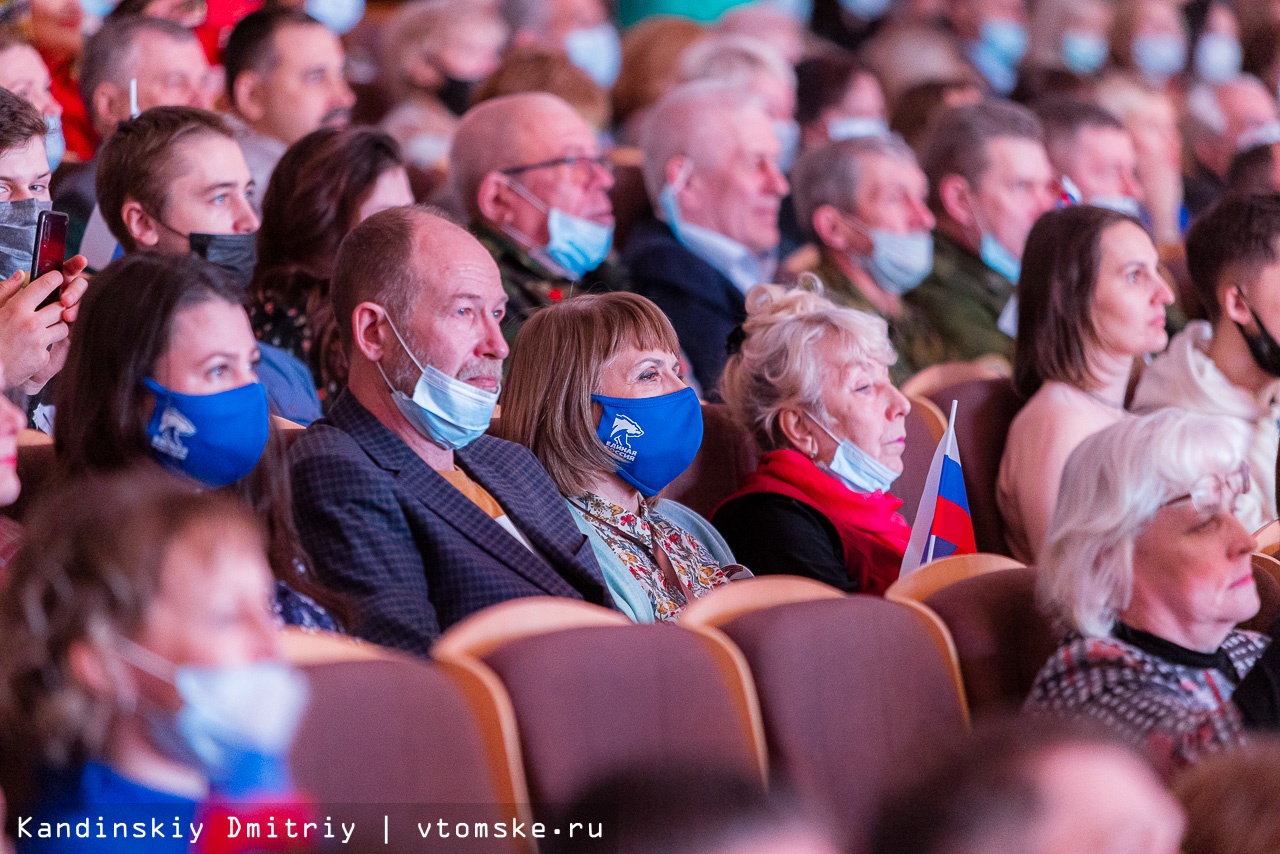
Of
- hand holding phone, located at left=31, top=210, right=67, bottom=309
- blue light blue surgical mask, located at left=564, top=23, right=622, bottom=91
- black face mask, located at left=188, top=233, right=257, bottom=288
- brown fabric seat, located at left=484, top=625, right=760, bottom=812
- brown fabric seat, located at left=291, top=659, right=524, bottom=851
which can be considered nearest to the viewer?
brown fabric seat, located at left=291, top=659, right=524, bottom=851

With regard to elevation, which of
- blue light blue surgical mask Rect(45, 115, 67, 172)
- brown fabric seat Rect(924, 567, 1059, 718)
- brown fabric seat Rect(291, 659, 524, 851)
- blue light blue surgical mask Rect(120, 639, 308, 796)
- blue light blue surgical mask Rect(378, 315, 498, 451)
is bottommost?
blue light blue surgical mask Rect(45, 115, 67, 172)

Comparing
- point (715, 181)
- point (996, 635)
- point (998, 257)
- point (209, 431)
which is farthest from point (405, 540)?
point (998, 257)

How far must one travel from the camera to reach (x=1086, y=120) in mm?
5309

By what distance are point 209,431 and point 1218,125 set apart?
216 inches

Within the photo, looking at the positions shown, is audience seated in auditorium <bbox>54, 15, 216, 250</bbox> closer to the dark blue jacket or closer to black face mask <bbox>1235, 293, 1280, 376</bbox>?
the dark blue jacket

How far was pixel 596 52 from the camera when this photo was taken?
6.34m


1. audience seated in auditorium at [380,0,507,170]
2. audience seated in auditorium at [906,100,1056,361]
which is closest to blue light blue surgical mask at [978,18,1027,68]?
audience seated in auditorium at [906,100,1056,361]

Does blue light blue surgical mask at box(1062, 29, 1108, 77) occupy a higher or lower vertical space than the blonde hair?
lower

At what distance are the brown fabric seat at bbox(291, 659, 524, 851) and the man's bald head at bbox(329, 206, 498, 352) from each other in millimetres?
965

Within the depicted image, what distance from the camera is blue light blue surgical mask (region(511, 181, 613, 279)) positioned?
3962mm

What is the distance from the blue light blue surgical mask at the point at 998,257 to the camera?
484 cm

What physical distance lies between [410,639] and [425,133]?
125 inches

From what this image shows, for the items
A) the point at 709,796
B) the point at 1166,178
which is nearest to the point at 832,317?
the point at 709,796

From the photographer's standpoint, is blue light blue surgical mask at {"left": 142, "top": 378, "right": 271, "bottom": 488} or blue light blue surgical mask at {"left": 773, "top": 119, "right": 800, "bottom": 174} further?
blue light blue surgical mask at {"left": 773, "top": 119, "right": 800, "bottom": 174}
